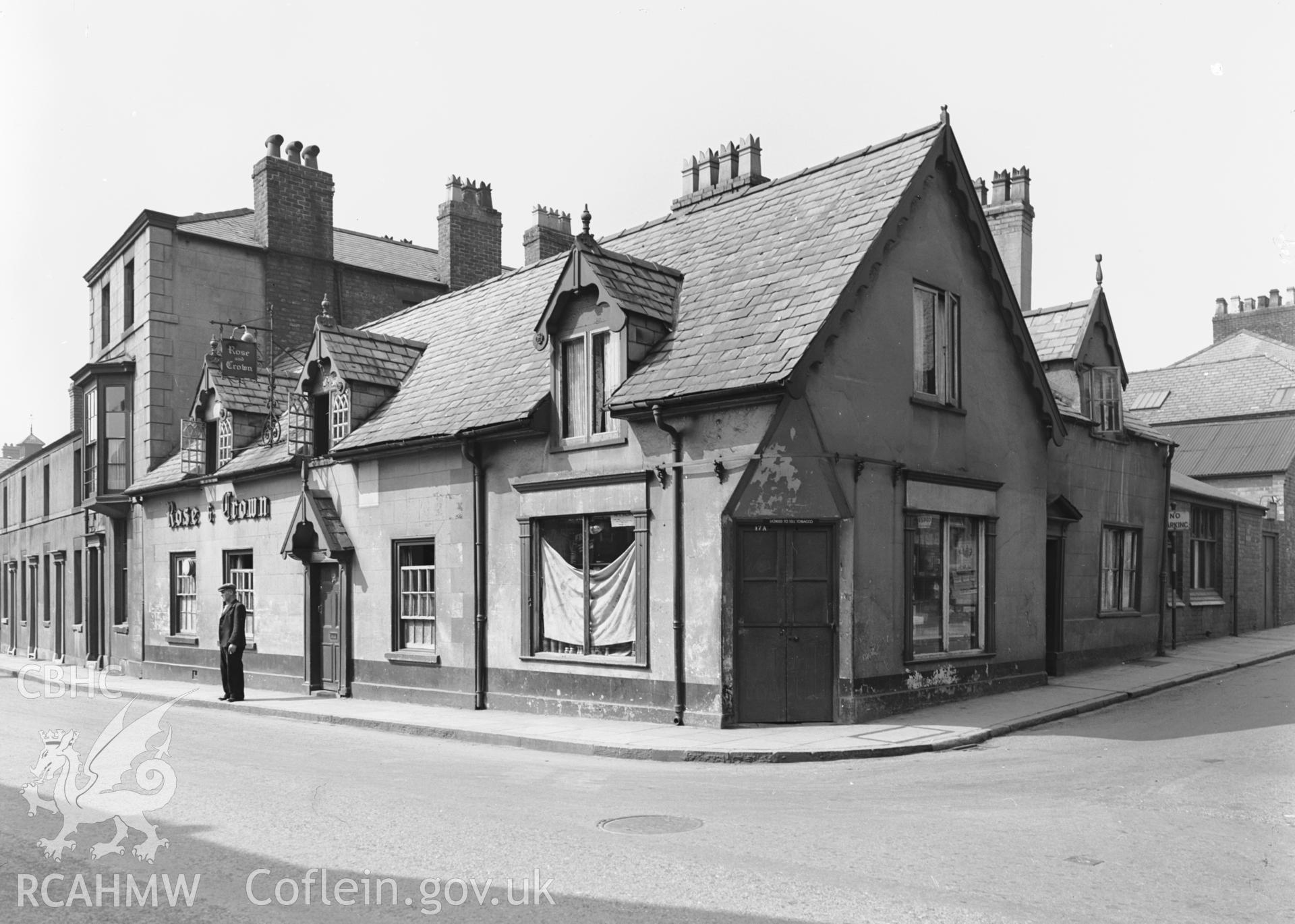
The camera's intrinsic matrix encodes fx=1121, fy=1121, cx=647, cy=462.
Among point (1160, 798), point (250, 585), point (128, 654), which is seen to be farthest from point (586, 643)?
point (128, 654)

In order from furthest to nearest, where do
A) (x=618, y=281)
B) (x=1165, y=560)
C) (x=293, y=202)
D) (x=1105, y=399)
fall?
1. (x=293, y=202)
2. (x=1165, y=560)
3. (x=1105, y=399)
4. (x=618, y=281)

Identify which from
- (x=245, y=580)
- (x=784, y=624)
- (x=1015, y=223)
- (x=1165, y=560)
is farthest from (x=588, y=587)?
(x=1015, y=223)

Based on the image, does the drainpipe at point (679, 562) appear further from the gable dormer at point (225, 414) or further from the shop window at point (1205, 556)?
the shop window at point (1205, 556)

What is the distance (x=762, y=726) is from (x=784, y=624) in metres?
1.32

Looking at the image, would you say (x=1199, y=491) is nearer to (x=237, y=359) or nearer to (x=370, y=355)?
(x=370, y=355)

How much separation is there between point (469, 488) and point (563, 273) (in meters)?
3.75

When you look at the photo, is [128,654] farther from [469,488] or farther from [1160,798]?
[1160,798]

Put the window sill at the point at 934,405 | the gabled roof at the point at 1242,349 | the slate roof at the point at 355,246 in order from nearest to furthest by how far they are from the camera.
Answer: the window sill at the point at 934,405
the slate roof at the point at 355,246
the gabled roof at the point at 1242,349

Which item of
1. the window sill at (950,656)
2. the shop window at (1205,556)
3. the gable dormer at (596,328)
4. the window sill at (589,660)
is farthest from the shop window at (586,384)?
the shop window at (1205,556)

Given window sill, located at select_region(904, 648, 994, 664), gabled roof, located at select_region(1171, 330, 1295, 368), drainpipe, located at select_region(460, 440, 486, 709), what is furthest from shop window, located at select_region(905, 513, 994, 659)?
gabled roof, located at select_region(1171, 330, 1295, 368)

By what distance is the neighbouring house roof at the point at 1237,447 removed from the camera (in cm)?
3509

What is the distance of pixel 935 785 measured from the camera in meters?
10.3

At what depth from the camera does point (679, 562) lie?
48.0 ft

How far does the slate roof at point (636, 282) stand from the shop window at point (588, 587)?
3044 mm
